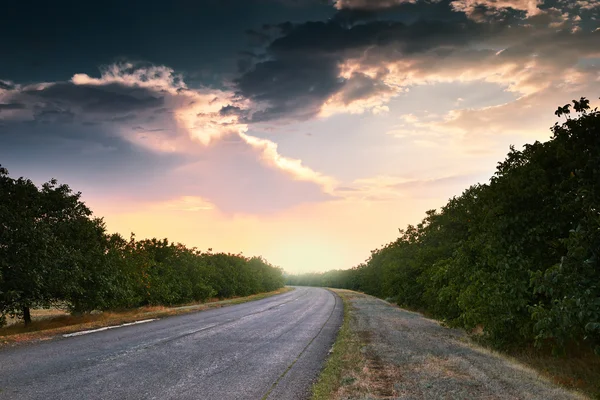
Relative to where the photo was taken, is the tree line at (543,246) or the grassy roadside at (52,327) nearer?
the tree line at (543,246)

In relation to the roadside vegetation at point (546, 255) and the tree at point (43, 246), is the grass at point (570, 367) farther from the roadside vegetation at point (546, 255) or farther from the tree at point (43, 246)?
the tree at point (43, 246)

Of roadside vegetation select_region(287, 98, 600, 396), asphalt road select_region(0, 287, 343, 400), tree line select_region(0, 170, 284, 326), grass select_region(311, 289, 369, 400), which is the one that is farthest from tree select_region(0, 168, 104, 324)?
roadside vegetation select_region(287, 98, 600, 396)

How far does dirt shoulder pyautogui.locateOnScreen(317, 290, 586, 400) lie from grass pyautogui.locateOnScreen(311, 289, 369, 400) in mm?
20

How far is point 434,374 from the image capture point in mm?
9500

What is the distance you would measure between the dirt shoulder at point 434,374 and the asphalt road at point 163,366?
1.19 meters

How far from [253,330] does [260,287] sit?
56.6 metres

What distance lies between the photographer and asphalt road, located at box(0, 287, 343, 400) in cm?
754

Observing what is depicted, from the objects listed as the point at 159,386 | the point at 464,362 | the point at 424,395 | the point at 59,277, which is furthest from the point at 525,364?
the point at 59,277

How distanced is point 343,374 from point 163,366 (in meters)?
4.43

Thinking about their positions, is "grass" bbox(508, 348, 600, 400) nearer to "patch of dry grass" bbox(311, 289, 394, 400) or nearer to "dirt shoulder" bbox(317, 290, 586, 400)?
"dirt shoulder" bbox(317, 290, 586, 400)

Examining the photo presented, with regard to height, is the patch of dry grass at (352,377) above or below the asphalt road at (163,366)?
below

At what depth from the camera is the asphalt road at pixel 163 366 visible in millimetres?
7543

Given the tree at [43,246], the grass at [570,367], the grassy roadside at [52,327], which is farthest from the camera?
the tree at [43,246]

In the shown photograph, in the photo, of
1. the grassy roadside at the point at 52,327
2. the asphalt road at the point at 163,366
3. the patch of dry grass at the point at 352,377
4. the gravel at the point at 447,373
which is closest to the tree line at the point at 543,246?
the gravel at the point at 447,373
